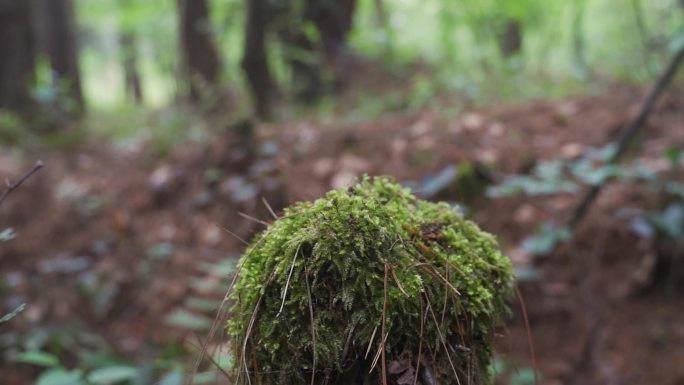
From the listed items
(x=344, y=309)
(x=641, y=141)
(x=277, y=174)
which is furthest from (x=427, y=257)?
(x=641, y=141)

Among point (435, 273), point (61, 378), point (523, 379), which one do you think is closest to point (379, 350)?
point (435, 273)

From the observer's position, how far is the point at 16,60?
27.9 feet

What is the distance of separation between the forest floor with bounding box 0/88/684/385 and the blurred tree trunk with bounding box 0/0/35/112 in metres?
2.82

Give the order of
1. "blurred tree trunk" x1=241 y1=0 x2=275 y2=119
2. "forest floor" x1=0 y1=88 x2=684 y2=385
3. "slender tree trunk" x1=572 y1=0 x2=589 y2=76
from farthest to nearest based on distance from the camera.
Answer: "blurred tree trunk" x1=241 y1=0 x2=275 y2=119 < "slender tree trunk" x1=572 y1=0 x2=589 y2=76 < "forest floor" x1=0 y1=88 x2=684 y2=385

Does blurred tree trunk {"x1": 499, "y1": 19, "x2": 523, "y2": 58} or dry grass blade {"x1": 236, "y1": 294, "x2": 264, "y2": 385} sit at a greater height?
blurred tree trunk {"x1": 499, "y1": 19, "x2": 523, "y2": 58}

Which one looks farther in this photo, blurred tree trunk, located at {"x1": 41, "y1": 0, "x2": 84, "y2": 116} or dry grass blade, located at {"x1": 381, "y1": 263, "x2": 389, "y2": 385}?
blurred tree trunk, located at {"x1": 41, "y1": 0, "x2": 84, "y2": 116}

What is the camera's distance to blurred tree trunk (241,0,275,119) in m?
6.13

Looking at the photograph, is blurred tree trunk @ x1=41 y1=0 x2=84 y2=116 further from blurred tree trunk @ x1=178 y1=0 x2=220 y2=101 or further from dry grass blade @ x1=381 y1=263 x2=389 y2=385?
dry grass blade @ x1=381 y1=263 x2=389 y2=385

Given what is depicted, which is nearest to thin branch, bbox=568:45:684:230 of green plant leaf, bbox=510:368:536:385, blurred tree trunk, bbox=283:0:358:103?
green plant leaf, bbox=510:368:536:385

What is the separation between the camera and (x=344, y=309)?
1.16m

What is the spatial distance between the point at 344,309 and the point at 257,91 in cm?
579

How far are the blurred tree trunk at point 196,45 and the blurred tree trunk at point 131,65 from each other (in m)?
9.48

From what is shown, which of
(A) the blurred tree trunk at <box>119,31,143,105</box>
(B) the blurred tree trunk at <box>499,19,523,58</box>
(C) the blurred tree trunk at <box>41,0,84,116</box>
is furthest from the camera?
(A) the blurred tree trunk at <box>119,31,143,105</box>

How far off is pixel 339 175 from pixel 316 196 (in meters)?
0.83
